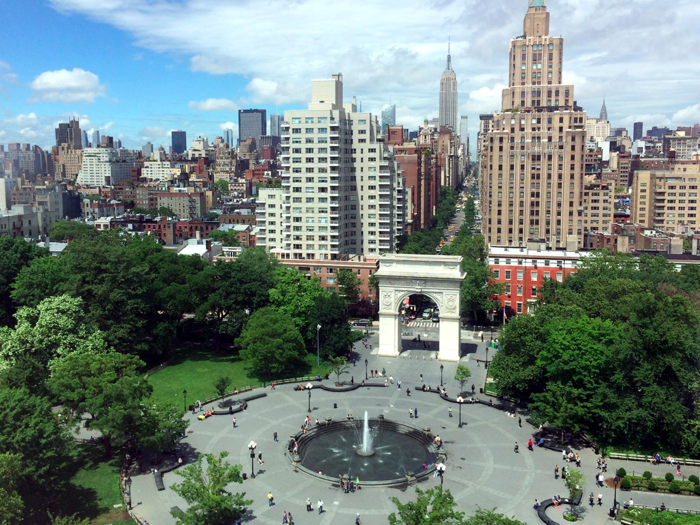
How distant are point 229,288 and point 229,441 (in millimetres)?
30180

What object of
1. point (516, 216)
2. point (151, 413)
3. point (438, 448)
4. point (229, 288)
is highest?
point (516, 216)

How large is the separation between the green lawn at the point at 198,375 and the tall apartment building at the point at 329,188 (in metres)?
35.6

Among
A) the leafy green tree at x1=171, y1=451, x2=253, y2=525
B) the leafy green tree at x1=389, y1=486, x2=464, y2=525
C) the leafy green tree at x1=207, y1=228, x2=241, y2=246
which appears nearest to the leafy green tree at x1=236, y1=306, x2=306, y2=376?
the leafy green tree at x1=171, y1=451, x2=253, y2=525

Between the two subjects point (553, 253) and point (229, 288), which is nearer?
point (229, 288)

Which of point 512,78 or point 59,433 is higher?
point 512,78

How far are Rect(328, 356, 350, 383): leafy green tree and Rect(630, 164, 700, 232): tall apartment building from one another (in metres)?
121

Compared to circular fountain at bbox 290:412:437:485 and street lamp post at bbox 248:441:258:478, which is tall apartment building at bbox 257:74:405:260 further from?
street lamp post at bbox 248:441:258:478

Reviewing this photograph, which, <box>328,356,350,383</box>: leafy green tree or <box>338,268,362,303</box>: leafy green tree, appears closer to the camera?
<box>328,356,350,383</box>: leafy green tree

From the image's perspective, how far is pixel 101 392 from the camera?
5338 centimetres

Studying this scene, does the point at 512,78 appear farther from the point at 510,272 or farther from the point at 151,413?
the point at 151,413

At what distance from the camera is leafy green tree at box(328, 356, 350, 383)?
7344 centimetres

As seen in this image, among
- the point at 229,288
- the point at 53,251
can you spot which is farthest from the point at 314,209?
the point at 53,251

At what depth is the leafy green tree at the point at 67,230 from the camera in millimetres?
156875

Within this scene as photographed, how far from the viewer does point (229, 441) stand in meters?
56.8
